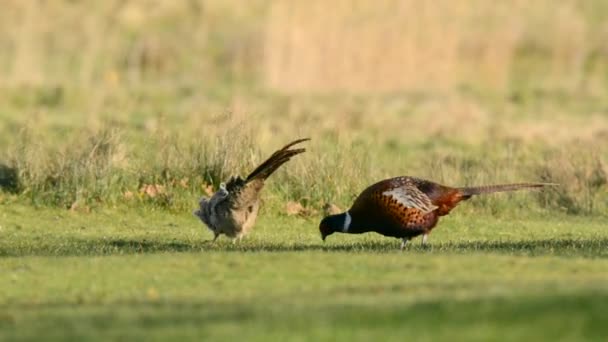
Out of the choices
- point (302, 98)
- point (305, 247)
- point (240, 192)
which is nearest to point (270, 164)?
point (240, 192)

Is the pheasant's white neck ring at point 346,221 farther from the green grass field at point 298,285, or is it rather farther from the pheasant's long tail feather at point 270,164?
the pheasant's long tail feather at point 270,164

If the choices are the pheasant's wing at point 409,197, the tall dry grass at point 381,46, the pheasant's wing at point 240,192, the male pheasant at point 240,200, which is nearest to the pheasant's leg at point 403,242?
the pheasant's wing at point 409,197

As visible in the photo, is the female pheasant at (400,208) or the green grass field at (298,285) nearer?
the green grass field at (298,285)

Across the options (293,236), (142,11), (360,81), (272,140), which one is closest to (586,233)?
(293,236)

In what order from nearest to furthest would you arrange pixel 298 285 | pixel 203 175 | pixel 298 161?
pixel 298 285 → pixel 203 175 → pixel 298 161

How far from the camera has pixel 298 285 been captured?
12.5 meters

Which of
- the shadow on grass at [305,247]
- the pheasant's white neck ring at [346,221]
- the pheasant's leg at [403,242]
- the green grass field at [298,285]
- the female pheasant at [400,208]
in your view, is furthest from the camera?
the pheasant's leg at [403,242]

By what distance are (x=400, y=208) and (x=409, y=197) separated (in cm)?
17

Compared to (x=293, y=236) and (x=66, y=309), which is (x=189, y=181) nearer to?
(x=293, y=236)

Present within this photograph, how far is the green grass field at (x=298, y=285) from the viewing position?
10.3m

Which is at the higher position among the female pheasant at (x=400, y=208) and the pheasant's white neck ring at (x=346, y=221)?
the female pheasant at (x=400, y=208)

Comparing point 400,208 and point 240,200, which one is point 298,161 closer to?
point 240,200

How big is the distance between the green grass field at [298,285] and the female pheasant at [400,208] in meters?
0.28

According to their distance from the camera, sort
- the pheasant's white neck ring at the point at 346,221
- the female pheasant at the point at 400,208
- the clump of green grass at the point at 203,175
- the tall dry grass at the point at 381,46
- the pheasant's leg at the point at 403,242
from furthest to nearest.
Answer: the tall dry grass at the point at 381,46 < the clump of green grass at the point at 203,175 < the pheasant's leg at the point at 403,242 < the pheasant's white neck ring at the point at 346,221 < the female pheasant at the point at 400,208
